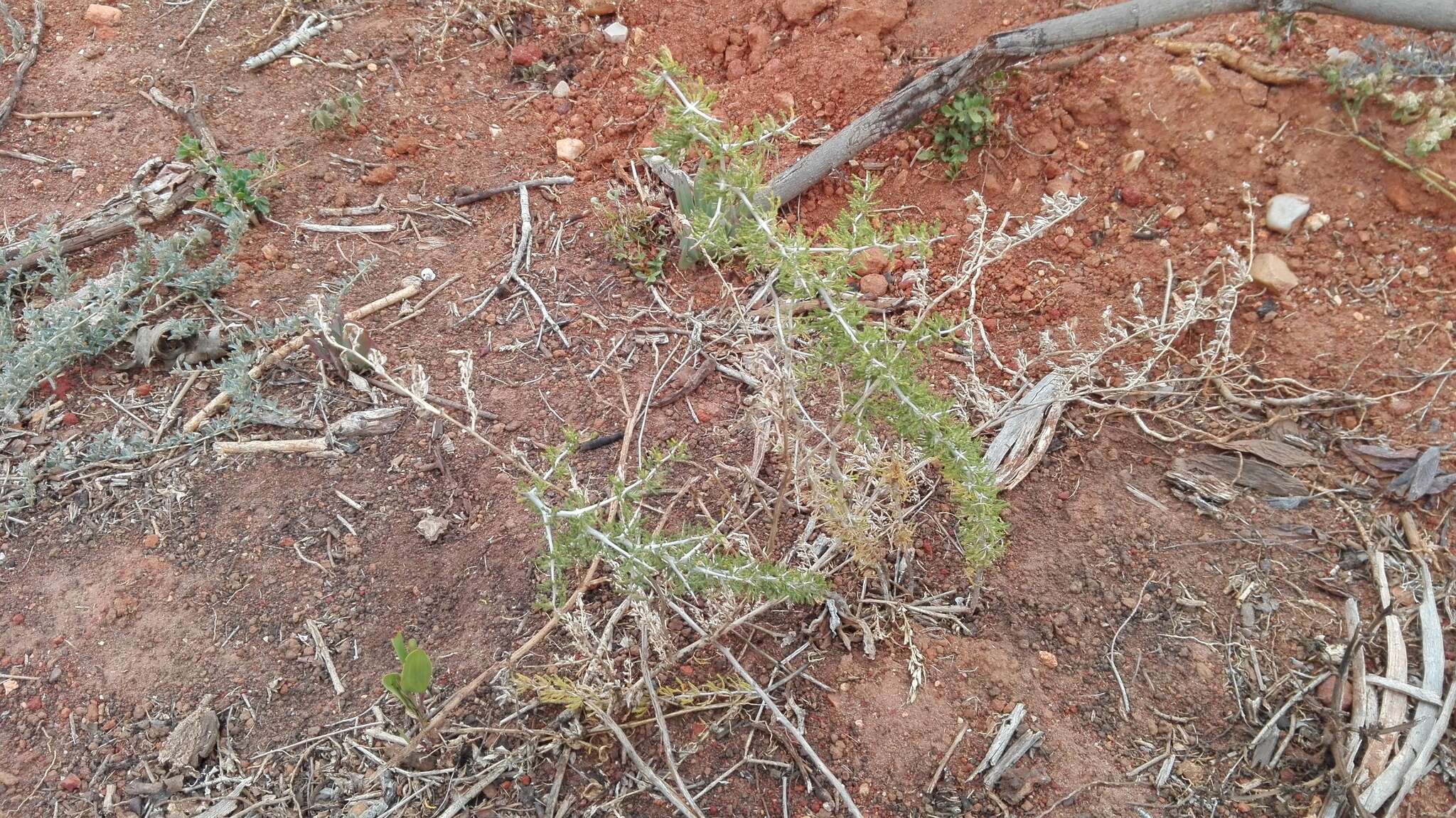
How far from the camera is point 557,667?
2.26 m

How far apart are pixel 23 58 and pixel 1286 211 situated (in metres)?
5.27

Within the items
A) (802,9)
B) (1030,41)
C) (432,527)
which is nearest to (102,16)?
(802,9)

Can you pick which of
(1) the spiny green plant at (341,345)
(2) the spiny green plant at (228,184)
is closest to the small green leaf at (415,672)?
(1) the spiny green plant at (341,345)

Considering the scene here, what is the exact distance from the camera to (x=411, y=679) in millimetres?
1981

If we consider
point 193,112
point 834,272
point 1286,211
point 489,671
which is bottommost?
point 489,671

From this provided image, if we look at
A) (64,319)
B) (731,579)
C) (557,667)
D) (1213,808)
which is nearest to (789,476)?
(731,579)

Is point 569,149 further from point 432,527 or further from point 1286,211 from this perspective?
point 1286,211

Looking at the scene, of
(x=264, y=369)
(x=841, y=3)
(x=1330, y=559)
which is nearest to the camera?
(x=1330, y=559)

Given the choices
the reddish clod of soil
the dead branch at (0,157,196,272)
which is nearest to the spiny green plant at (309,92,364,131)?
the reddish clod of soil

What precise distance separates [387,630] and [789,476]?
3.83 feet

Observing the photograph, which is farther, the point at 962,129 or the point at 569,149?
the point at 569,149

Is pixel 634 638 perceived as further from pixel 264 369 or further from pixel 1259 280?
pixel 1259 280

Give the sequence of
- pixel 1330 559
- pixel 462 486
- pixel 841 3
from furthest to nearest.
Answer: pixel 841 3 < pixel 462 486 < pixel 1330 559

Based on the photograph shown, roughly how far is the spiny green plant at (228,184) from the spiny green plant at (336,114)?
278 mm
